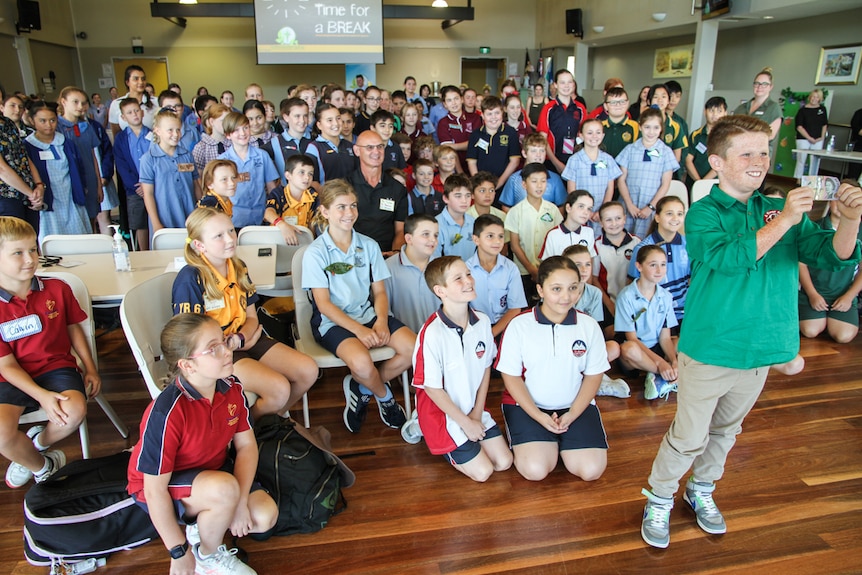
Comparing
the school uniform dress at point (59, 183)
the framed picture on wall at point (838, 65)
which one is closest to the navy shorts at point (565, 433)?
the school uniform dress at point (59, 183)

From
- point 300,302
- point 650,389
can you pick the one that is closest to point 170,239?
point 300,302

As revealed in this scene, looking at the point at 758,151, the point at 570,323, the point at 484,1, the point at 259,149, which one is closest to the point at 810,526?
the point at 570,323

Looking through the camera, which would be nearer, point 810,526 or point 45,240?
point 810,526

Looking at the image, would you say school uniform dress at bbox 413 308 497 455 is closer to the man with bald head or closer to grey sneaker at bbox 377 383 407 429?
grey sneaker at bbox 377 383 407 429

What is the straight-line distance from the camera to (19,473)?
7.55 ft

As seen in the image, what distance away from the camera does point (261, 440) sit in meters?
2.17

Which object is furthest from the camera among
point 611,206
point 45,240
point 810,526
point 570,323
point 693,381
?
point 611,206

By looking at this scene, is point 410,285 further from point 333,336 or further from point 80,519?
point 80,519

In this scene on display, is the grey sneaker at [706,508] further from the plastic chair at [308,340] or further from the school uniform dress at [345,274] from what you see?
the school uniform dress at [345,274]

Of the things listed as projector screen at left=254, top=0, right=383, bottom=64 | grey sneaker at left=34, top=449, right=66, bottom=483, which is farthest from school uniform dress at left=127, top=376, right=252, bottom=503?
projector screen at left=254, top=0, right=383, bottom=64

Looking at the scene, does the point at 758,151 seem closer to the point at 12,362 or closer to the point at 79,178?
the point at 12,362

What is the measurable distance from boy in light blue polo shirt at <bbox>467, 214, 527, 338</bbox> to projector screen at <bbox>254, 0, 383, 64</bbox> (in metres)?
9.02

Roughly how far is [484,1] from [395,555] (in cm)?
1465

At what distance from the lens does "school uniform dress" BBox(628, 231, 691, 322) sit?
3.42 metres
